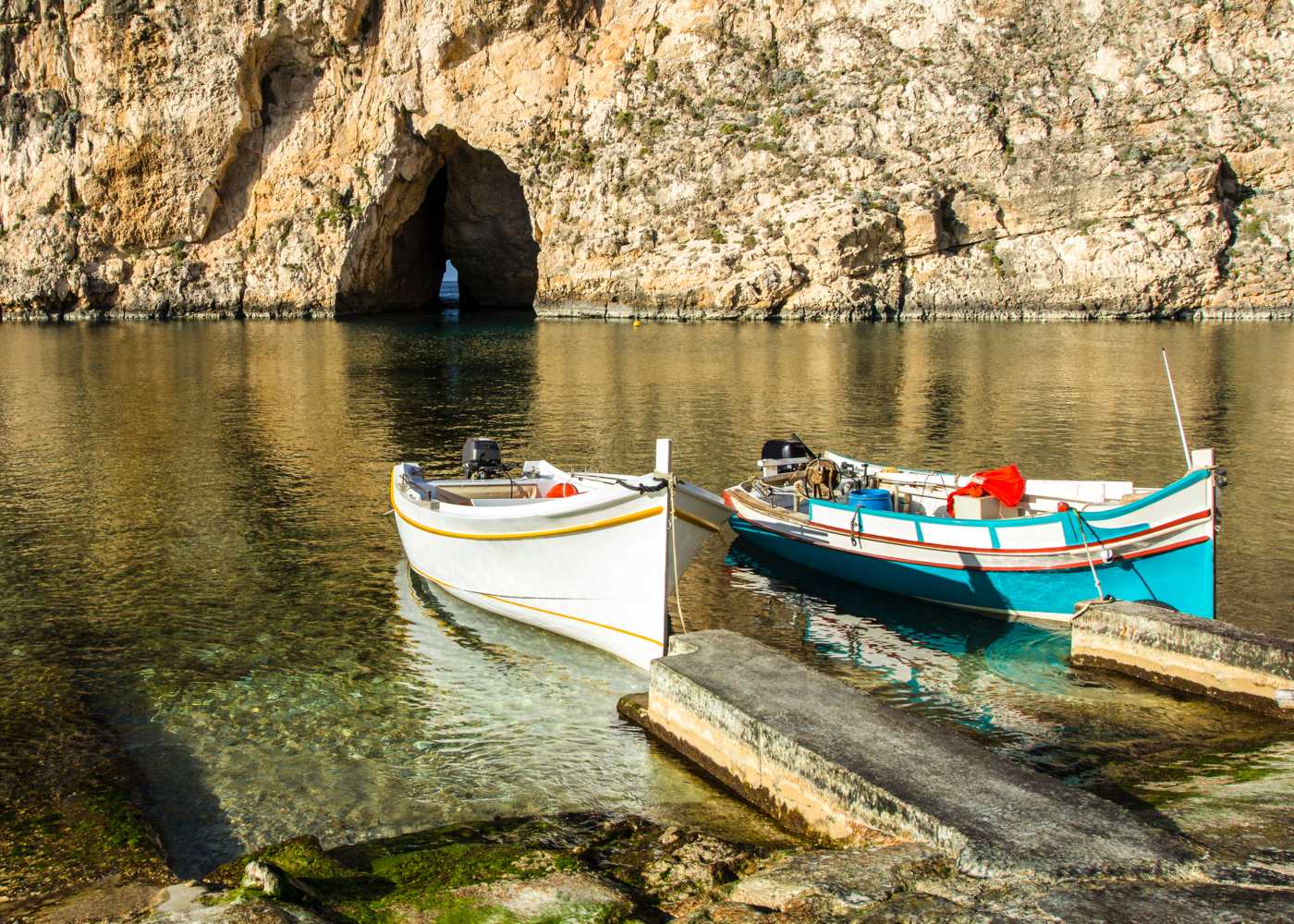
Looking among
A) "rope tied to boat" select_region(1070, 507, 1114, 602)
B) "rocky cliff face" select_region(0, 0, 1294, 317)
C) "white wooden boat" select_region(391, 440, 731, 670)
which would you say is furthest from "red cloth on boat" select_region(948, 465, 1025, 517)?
"rocky cliff face" select_region(0, 0, 1294, 317)

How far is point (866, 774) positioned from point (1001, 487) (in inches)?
343

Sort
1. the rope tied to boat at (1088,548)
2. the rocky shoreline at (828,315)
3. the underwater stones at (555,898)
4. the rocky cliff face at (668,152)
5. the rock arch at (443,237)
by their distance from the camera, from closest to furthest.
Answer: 1. the underwater stones at (555,898)
2. the rope tied to boat at (1088,548)
3. the rocky shoreline at (828,315)
4. the rocky cliff face at (668,152)
5. the rock arch at (443,237)

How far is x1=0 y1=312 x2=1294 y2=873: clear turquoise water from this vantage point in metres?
9.61

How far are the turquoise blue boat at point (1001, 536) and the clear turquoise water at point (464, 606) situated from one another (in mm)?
456

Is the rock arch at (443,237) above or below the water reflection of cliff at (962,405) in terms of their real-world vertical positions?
above

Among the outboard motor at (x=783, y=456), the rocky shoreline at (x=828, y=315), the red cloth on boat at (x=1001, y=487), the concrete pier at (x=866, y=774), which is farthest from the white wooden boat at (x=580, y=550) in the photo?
the rocky shoreline at (x=828, y=315)

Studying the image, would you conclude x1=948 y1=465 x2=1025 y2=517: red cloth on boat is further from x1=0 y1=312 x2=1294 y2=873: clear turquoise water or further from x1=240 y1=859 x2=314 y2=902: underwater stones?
x1=240 y1=859 x2=314 y2=902: underwater stones

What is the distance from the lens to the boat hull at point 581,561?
12148mm

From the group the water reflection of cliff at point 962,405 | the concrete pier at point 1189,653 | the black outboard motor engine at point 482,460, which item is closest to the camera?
the concrete pier at point 1189,653

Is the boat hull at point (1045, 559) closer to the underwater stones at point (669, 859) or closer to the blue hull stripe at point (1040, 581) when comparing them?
the blue hull stripe at point (1040, 581)

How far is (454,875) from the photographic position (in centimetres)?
773

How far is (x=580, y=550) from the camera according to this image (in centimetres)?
1289

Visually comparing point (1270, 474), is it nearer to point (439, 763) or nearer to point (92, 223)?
point (439, 763)

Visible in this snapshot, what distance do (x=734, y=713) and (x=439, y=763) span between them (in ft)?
9.49
